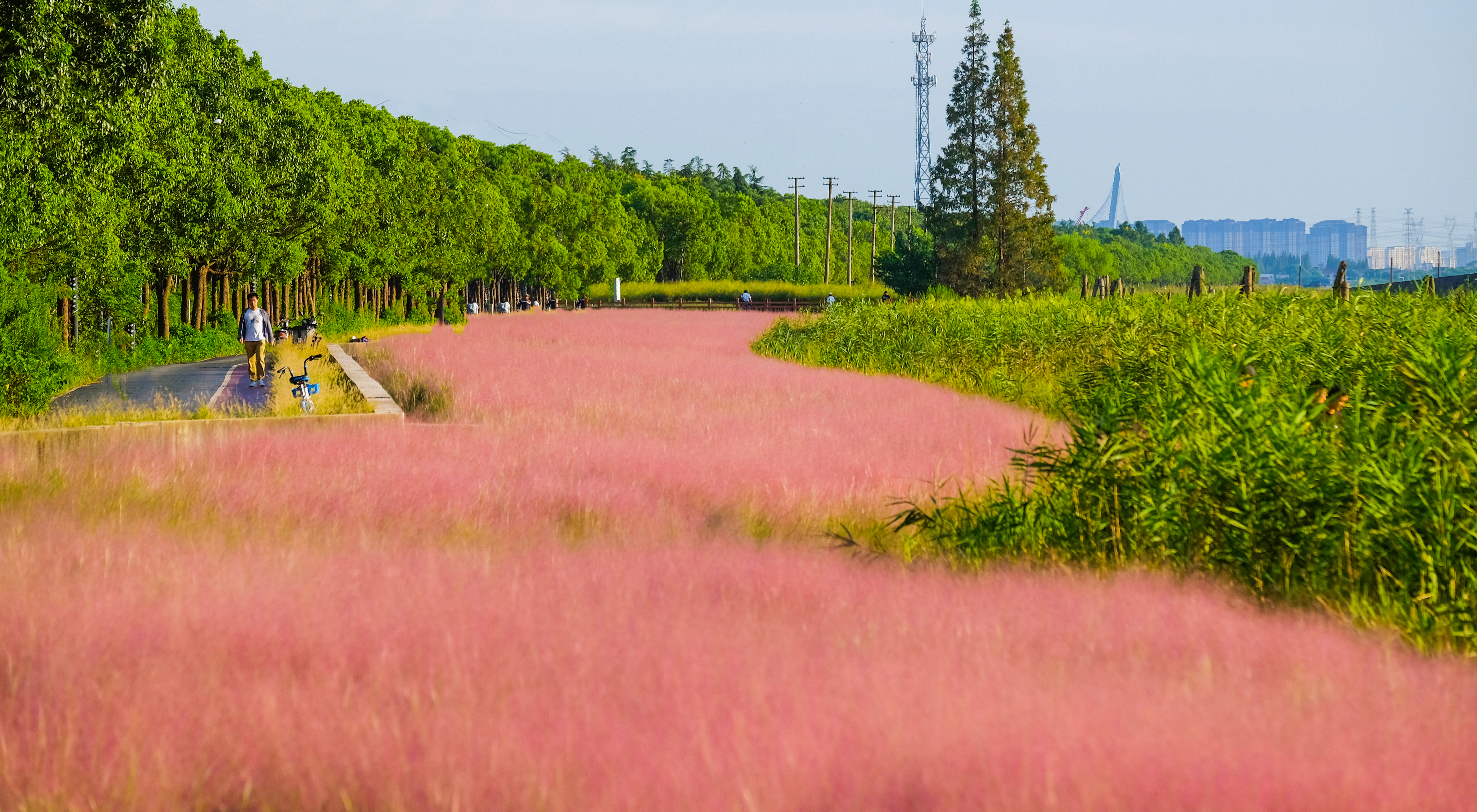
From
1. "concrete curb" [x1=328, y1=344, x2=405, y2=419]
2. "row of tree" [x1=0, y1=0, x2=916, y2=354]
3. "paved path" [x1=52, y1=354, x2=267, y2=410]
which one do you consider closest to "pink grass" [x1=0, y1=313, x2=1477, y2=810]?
"concrete curb" [x1=328, y1=344, x2=405, y2=419]

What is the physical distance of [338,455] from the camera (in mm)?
7977

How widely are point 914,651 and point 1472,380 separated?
4.90 m

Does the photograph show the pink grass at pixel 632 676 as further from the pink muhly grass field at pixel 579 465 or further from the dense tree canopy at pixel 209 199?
the dense tree canopy at pixel 209 199

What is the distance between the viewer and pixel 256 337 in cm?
2208

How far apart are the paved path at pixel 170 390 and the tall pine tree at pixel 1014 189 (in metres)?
35.9

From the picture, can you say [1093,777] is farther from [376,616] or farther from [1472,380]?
[1472,380]

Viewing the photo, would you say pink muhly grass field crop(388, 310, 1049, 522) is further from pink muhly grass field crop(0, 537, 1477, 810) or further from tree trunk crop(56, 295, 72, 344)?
tree trunk crop(56, 295, 72, 344)

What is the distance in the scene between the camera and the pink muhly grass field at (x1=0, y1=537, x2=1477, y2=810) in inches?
114

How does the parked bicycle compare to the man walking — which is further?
the man walking

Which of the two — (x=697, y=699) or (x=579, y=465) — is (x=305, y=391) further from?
(x=697, y=699)

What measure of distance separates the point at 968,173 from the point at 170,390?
42656mm

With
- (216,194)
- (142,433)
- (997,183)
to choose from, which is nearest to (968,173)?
(997,183)

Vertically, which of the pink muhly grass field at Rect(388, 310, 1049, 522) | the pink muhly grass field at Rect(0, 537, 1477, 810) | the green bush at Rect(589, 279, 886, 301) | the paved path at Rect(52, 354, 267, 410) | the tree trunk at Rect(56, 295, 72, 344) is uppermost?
the green bush at Rect(589, 279, 886, 301)

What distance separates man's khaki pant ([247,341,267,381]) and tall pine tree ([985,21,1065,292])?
39.0 metres
